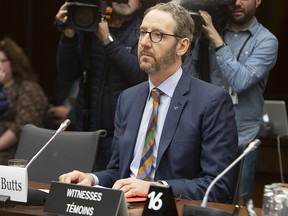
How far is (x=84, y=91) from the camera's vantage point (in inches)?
181

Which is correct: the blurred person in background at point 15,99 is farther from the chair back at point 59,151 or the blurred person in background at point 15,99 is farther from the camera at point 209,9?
the camera at point 209,9

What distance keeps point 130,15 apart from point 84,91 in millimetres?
497

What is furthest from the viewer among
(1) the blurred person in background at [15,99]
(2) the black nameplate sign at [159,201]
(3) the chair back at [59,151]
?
(1) the blurred person in background at [15,99]

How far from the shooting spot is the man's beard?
350 cm

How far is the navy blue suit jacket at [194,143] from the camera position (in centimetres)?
333

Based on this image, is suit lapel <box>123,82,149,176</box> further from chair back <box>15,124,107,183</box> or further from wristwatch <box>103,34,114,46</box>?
wristwatch <box>103,34,114,46</box>

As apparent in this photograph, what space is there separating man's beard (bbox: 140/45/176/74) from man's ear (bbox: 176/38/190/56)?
0.09 ft

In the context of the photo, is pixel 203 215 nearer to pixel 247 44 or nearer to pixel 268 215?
pixel 268 215

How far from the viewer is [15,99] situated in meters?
5.15

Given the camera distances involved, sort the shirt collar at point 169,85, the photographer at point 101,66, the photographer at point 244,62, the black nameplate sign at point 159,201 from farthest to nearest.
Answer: the photographer at point 101,66 < the photographer at point 244,62 < the shirt collar at point 169,85 < the black nameplate sign at point 159,201

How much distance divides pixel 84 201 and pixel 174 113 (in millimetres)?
802

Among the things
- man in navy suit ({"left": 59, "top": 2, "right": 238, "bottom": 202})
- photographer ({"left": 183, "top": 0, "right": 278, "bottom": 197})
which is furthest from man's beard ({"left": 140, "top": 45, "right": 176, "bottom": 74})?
photographer ({"left": 183, "top": 0, "right": 278, "bottom": 197})

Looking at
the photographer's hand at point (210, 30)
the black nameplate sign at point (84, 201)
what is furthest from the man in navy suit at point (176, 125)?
the photographer's hand at point (210, 30)

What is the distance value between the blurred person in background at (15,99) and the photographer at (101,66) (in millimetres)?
536
